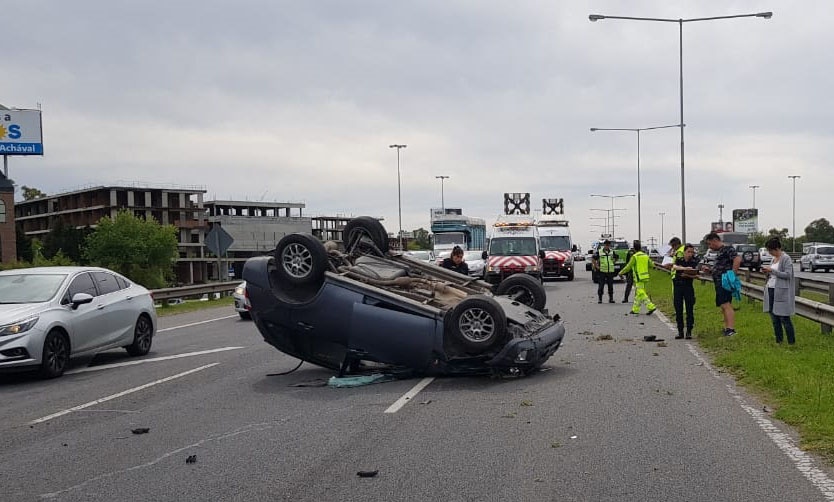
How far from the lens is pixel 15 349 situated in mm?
11266

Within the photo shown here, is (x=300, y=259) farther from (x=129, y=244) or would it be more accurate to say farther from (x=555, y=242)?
(x=129, y=244)

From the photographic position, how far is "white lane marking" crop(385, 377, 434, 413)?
9016 mm

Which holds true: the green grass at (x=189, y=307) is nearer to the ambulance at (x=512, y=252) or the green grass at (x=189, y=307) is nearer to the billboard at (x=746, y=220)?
the ambulance at (x=512, y=252)

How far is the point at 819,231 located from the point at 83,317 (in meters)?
123

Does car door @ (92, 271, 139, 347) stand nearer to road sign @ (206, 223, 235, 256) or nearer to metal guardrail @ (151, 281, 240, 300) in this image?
metal guardrail @ (151, 281, 240, 300)

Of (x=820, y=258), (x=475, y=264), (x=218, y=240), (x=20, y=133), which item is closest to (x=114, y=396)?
(x=218, y=240)

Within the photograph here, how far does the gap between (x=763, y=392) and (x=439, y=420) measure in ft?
12.3

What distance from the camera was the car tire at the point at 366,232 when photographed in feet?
42.1

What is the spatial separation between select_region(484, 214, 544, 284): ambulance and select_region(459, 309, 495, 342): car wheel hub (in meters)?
22.5

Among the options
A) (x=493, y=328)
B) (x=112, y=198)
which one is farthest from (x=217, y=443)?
(x=112, y=198)

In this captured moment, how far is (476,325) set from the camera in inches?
401

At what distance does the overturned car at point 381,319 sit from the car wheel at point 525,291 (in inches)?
32.0

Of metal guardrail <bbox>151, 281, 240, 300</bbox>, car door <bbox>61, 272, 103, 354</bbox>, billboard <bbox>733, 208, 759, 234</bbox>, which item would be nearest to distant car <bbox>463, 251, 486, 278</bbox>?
metal guardrail <bbox>151, 281, 240, 300</bbox>

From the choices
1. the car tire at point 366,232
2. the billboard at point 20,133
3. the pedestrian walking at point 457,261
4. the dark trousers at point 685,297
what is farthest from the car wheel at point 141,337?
the billboard at point 20,133
